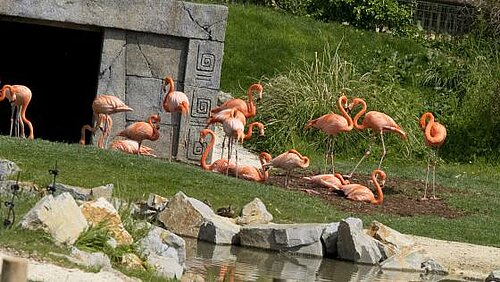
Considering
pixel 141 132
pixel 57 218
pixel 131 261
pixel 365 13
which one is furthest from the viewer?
pixel 365 13

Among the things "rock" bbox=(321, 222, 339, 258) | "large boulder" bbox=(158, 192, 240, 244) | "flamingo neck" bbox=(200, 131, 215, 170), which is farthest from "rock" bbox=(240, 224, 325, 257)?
"flamingo neck" bbox=(200, 131, 215, 170)

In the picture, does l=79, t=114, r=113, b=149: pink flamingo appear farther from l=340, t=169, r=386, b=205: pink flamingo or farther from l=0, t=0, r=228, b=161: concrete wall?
l=340, t=169, r=386, b=205: pink flamingo

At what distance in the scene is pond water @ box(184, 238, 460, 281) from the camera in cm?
1071

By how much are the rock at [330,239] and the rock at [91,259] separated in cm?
394

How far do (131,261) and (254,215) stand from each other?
383 cm

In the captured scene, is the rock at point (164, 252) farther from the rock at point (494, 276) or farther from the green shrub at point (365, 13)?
the green shrub at point (365, 13)

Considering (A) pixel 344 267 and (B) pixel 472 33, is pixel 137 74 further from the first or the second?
(B) pixel 472 33

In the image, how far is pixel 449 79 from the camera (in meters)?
23.9

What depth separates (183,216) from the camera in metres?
12.2

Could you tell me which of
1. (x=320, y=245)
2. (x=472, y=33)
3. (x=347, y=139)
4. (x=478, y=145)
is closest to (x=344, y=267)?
(x=320, y=245)

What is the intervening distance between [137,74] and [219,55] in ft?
3.68

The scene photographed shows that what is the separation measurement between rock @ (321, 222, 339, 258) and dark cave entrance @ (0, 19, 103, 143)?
32.3ft

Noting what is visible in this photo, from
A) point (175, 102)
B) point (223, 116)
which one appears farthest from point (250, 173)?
point (175, 102)

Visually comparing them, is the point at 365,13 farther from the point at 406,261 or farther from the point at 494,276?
the point at 494,276
